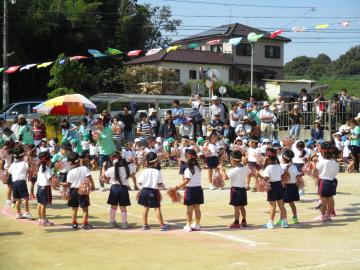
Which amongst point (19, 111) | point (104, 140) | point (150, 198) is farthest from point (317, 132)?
point (19, 111)

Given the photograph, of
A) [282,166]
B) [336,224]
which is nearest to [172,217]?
[282,166]

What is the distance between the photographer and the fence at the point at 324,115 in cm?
2248

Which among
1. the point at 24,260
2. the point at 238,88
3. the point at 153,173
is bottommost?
the point at 24,260

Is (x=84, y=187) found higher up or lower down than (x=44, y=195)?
higher up

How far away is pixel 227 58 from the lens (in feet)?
187

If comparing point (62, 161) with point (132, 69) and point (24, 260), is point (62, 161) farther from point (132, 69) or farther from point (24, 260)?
point (132, 69)

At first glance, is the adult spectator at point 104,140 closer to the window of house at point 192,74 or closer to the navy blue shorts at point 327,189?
the navy blue shorts at point 327,189

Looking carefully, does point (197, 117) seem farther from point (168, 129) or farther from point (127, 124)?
point (127, 124)

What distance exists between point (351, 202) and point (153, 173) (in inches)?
217

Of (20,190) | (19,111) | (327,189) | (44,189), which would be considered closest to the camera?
(44,189)

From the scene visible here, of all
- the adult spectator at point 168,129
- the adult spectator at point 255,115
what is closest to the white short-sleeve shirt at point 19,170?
the adult spectator at point 168,129

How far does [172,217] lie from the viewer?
12.1m

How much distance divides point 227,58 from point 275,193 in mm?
47067

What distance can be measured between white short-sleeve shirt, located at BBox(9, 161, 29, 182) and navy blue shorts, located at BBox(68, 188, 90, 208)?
1.51m
